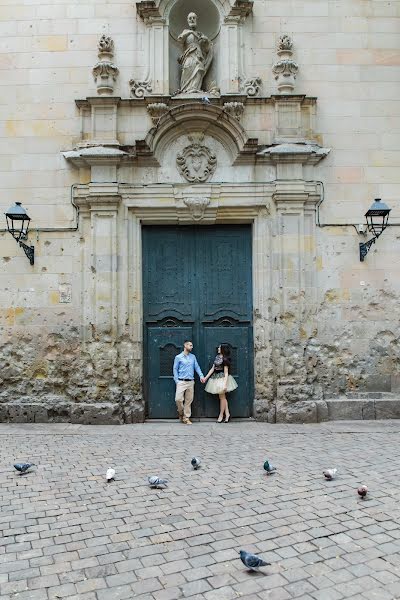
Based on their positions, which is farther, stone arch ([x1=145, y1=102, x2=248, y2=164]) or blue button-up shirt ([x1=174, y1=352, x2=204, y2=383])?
stone arch ([x1=145, y1=102, x2=248, y2=164])

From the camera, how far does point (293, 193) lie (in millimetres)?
8391

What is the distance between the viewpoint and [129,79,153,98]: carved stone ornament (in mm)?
8664

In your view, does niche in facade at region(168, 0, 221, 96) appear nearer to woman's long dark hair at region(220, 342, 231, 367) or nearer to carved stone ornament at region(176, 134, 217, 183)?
carved stone ornament at region(176, 134, 217, 183)

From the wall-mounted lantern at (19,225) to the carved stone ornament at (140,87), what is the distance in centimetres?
290

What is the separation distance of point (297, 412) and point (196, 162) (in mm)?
4691

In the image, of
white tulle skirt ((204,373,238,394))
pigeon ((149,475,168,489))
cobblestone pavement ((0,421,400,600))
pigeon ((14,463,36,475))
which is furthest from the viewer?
white tulle skirt ((204,373,238,394))

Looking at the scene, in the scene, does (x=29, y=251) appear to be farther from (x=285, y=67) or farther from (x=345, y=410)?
(x=345, y=410)

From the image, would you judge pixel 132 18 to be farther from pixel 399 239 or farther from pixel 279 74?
pixel 399 239

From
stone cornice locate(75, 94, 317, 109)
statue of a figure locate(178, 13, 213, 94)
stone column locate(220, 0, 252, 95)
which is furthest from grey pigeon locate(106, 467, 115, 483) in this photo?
stone column locate(220, 0, 252, 95)

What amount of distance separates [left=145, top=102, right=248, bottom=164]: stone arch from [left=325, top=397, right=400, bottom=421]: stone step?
4667 millimetres

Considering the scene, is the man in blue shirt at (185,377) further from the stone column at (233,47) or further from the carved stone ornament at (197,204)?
the stone column at (233,47)

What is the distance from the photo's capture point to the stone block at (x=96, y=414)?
8070 millimetres

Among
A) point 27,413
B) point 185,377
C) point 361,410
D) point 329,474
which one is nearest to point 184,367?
point 185,377

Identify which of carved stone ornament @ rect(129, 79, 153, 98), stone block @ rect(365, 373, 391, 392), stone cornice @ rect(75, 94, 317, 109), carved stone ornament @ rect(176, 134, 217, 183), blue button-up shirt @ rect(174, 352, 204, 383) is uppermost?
carved stone ornament @ rect(129, 79, 153, 98)
